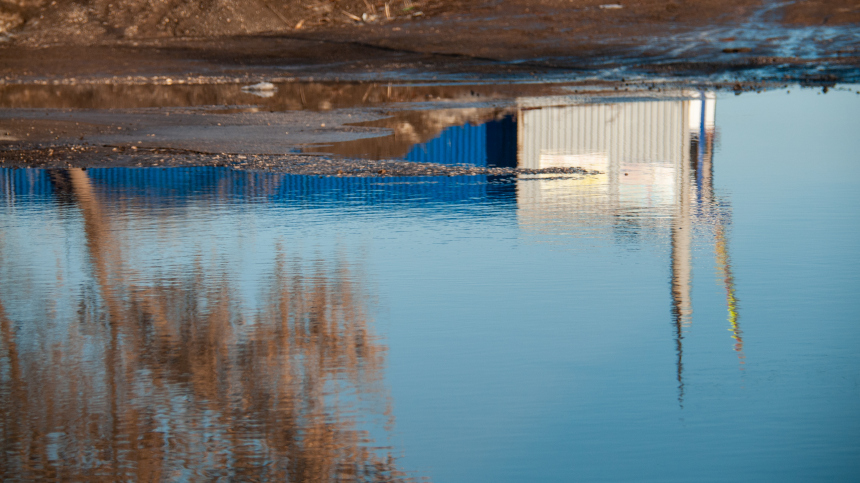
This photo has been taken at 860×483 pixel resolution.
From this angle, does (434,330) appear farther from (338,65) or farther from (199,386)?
(338,65)

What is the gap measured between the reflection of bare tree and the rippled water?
13 millimetres

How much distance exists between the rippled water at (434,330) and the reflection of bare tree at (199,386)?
0.04 ft

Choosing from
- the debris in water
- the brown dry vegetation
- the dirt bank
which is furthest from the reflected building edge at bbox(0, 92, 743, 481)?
the brown dry vegetation

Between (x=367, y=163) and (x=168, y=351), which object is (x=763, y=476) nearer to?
(x=168, y=351)

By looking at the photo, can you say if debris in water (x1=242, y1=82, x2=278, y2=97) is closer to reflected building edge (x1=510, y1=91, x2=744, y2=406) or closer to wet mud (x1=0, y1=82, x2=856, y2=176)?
wet mud (x1=0, y1=82, x2=856, y2=176)

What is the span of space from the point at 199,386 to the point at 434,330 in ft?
3.68

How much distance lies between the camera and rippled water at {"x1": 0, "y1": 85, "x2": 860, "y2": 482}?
3.49 metres

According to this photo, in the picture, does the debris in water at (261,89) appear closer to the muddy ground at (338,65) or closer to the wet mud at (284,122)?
the wet mud at (284,122)

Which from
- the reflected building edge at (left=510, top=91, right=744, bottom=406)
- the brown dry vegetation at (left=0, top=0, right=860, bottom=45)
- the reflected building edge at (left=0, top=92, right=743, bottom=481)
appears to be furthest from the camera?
the brown dry vegetation at (left=0, top=0, right=860, bottom=45)

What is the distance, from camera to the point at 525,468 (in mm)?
3346

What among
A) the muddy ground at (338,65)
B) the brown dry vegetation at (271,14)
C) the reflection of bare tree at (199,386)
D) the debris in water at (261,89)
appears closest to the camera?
the reflection of bare tree at (199,386)

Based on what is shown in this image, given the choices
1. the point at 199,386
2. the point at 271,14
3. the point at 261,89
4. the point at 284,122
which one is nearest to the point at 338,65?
the point at 261,89

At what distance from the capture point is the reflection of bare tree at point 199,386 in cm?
342

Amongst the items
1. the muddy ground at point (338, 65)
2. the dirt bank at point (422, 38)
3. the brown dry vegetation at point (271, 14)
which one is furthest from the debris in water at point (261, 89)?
the brown dry vegetation at point (271, 14)
